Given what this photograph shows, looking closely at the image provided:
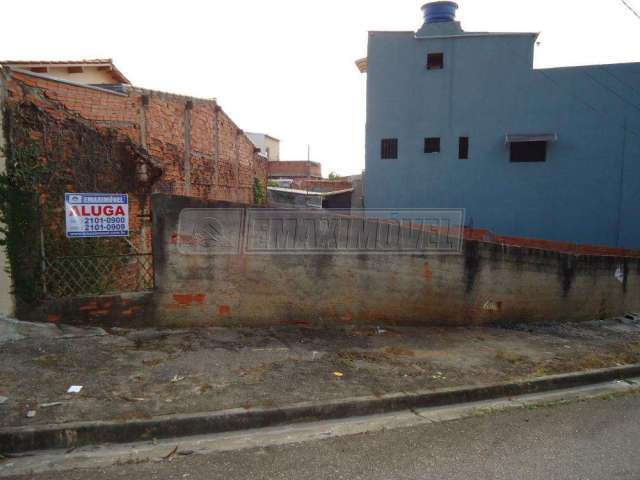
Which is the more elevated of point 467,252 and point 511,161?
point 511,161

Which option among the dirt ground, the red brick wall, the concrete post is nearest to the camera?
the dirt ground

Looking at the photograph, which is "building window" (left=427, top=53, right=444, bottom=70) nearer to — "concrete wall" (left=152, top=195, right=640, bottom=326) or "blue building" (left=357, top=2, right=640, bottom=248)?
"blue building" (left=357, top=2, right=640, bottom=248)

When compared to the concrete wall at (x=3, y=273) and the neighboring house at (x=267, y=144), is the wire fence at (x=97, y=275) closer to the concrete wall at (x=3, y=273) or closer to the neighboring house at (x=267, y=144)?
the concrete wall at (x=3, y=273)

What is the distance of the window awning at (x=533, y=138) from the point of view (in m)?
14.1

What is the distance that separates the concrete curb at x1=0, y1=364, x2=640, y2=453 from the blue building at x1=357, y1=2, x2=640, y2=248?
11.5 meters

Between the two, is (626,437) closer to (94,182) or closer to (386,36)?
(94,182)

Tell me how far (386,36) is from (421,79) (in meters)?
2.09

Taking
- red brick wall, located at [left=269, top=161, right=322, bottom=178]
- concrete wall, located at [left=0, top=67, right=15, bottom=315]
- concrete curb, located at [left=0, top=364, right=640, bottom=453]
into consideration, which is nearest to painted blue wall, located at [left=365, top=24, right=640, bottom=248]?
concrete curb, located at [left=0, top=364, right=640, bottom=453]

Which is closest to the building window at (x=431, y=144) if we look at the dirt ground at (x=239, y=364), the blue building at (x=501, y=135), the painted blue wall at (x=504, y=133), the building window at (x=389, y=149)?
the blue building at (x=501, y=135)

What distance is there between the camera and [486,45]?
48.2ft

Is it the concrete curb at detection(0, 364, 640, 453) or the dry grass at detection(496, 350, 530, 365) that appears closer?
the concrete curb at detection(0, 364, 640, 453)

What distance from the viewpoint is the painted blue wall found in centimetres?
1406

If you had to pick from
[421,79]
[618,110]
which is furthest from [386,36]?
[618,110]

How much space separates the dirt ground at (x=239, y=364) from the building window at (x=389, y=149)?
33.6 ft
